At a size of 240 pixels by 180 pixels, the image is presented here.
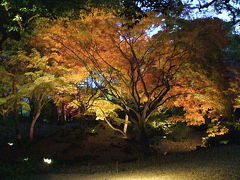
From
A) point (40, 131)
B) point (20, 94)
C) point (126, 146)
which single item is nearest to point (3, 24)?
point (20, 94)

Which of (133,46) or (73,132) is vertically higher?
(133,46)

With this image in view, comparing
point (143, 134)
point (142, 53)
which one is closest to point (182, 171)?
point (143, 134)

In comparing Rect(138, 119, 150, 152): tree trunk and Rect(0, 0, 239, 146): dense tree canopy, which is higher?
Rect(0, 0, 239, 146): dense tree canopy

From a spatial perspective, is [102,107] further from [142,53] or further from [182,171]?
[182,171]

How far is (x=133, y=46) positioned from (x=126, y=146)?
6.99 metres

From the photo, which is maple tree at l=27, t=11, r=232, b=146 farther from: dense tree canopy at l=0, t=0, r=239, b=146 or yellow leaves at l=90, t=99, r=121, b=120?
yellow leaves at l=90, t=99, r=121, b=120

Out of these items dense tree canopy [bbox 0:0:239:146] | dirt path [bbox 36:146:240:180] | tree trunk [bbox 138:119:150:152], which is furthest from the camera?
tree trunk [bbox 138:119:150:152]

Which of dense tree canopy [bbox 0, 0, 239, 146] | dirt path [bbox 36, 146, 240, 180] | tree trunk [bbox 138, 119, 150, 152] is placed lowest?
dirt path [bbox 36, 146, 240, 180]

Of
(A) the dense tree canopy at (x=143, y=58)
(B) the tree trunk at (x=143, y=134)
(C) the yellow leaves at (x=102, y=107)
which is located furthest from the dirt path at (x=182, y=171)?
(C) the yellow leaves at (x=102, y=107)

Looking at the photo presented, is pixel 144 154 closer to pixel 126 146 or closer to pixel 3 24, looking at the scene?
pixel 126 146

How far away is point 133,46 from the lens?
11.0 m

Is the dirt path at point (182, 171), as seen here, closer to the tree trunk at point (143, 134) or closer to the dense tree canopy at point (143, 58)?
the tree trunk at point (143, 134)

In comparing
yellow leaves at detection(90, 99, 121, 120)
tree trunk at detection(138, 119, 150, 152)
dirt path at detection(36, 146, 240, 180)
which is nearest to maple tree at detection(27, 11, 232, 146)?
tree trunk at detection(138, 119, 150, 152)

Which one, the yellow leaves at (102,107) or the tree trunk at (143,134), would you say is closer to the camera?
the tree trunk at (143,134)
